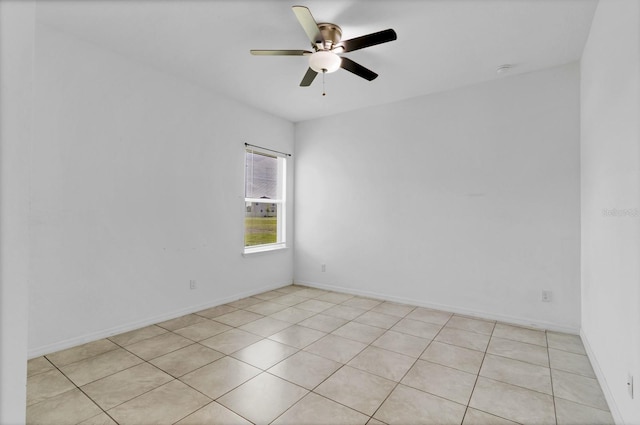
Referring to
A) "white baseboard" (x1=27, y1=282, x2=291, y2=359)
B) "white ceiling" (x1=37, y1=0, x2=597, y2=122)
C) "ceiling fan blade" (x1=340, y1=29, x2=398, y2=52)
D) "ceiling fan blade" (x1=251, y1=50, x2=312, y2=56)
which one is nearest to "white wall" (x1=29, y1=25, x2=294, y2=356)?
"white baseboard" (x1=27, y1=282, x2=291, y2=359)

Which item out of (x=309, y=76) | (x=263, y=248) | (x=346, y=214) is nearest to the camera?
(x=309, y=76)

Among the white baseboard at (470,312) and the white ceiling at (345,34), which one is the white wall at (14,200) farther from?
the white baseboard at (470,312)

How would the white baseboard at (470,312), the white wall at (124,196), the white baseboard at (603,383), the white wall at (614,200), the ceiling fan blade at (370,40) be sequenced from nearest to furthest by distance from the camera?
the white wall at (614,200) < the white baseboard at (603,383) < the ceiling fan blade at (370,40) < the white wall at (124,196) < the white baseboard at (470,312)

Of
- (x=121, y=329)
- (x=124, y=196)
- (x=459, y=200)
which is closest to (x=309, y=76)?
(x=124, y=196)

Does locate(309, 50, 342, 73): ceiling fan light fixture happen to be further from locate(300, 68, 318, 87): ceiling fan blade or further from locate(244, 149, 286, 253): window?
locate(244, 149, 286, 253): window

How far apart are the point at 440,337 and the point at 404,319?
1.80ft

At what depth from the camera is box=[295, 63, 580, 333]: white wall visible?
3.21 metres

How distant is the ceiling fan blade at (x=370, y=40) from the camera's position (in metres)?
2.22

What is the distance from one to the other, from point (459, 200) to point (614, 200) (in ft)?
6.11

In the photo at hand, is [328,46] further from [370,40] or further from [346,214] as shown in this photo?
[346,214]

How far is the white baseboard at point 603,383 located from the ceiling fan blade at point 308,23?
3.00 m

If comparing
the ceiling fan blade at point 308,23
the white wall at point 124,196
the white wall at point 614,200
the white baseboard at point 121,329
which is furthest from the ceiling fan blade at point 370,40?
the white baseboard at point 121,329

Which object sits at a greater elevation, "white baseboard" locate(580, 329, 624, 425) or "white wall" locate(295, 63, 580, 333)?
"white wall" locate(295, 63, 580, 333)

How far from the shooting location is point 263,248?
477 centimetres
